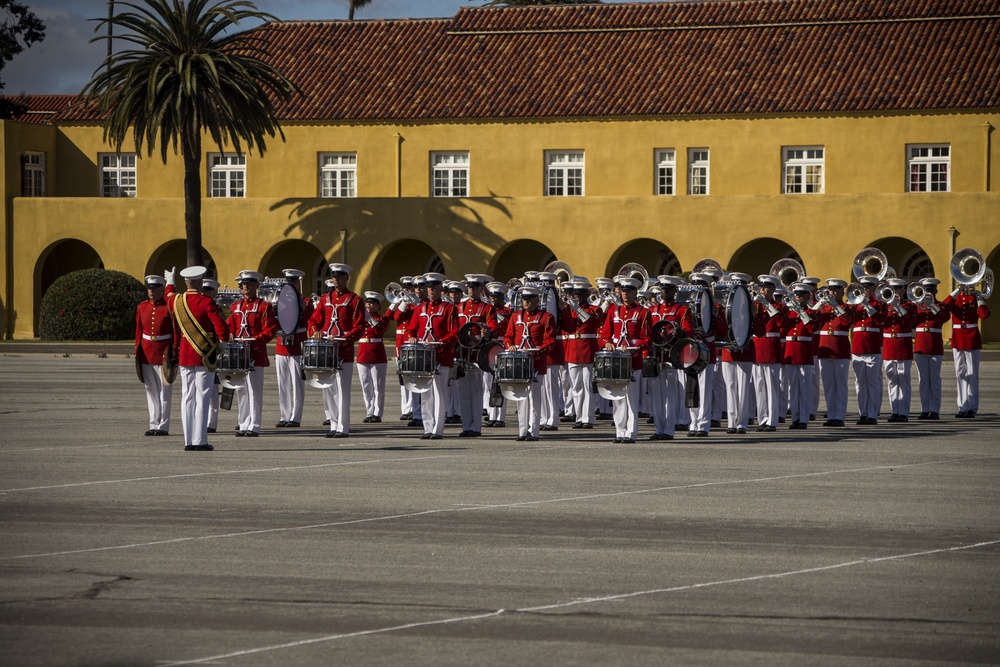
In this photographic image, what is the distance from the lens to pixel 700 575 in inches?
390

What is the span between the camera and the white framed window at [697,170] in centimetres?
4697

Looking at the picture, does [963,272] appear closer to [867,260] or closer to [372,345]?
[867,260]

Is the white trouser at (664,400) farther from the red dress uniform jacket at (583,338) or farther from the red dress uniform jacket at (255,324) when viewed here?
the red dress uniform jacket at (255,324)

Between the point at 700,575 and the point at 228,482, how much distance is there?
572 centimetres

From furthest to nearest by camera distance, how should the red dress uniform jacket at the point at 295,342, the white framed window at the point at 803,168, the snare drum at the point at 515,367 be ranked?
the white framed window at the point at 803,168, the red dress uniform jacket at the point at 295,342, the snare drum at the point at 515,367

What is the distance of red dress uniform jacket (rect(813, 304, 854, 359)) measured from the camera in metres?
21.6

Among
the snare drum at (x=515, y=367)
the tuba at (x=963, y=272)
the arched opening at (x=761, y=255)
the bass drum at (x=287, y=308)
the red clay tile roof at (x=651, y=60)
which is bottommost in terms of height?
the snare drum at (x=515, y=367)

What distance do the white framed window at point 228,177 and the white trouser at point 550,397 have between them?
31.3 m

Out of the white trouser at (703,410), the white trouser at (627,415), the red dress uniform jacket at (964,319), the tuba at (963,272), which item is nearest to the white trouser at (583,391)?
the white trouser at (703,410)

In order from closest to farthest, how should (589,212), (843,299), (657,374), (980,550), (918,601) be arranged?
(918,601) → (980,550) → (657,374) → (843,299) → (589,212)

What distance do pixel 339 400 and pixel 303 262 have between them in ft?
110

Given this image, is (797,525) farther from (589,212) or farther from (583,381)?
(589,212)

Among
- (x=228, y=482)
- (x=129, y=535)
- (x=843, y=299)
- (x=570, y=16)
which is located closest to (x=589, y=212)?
(x=570, y=16)

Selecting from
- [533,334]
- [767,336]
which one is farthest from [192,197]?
[533,334]
